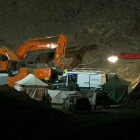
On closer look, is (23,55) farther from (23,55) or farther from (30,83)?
(30,83)

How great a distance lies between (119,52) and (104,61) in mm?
2432

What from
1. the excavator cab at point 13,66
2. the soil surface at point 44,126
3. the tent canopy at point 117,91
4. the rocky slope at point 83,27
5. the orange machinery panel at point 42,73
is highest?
the rocky slope at point 83,27

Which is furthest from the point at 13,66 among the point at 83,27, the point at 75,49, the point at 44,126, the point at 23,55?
the point at 44,126

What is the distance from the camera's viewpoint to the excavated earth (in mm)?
11500

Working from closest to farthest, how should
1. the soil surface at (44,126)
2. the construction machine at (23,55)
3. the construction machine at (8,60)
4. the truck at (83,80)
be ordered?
the soil surface at (44,126)
the truck at (83,80)
the construction machine at (23,55)
the construction machine at (8,60)

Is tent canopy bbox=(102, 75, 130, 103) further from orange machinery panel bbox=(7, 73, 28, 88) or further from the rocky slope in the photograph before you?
the rocky slope

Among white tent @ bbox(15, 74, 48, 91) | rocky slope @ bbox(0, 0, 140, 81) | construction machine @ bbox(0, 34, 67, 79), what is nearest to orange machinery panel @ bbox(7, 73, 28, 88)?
construction machine @ bbox(0, 34, 67, 79)

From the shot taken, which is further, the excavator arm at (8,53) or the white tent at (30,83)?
the excavator arm at (8,53)

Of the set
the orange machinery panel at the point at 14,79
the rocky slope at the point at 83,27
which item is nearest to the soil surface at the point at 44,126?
the orange machinery panel at the point at 14,79

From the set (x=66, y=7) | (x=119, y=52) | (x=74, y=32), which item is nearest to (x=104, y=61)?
(x=119, y=52)

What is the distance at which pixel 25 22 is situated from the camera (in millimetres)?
65812

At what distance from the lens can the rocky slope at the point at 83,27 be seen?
47.3 metres

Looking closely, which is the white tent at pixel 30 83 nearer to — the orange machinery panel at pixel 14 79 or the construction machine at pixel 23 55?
the orange machinery panel at pixel 14 79

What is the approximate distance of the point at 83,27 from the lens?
57.7 m
